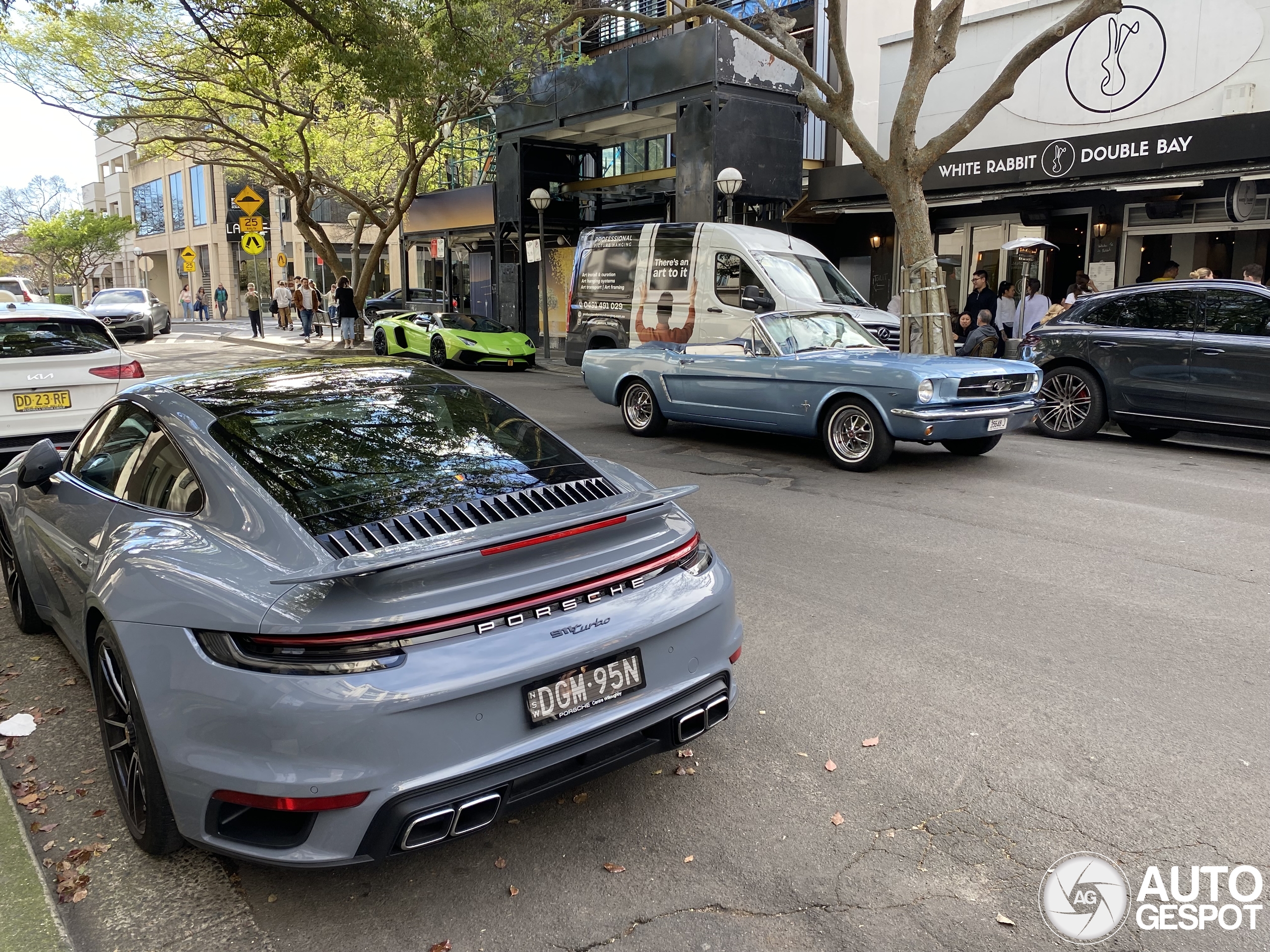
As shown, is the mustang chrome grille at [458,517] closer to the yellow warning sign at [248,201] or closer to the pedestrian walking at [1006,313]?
the pedestrian walking at [1006,313]

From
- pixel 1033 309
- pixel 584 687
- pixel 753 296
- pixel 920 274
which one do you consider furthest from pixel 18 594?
pixel 1033 309

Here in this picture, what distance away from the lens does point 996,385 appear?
28.8 ft

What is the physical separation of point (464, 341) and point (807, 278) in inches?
349

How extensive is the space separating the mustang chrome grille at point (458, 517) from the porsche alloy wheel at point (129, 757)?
783 mm

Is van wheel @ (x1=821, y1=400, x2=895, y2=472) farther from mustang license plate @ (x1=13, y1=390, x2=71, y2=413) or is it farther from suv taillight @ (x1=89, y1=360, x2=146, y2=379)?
mustang license plate @ (x1=13, y1=390, x2=71, y2=413)

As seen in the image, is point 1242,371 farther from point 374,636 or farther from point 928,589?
point 374,636

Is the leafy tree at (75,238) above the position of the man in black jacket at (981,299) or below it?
above

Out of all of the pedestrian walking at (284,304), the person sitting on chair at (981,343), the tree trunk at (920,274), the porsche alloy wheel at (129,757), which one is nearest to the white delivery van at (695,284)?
the tree trunk at (920,274)

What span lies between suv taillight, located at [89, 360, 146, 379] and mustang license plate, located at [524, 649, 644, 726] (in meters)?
7.83

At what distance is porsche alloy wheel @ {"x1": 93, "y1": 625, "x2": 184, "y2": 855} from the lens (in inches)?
114

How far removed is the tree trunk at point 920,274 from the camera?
13.9 meters

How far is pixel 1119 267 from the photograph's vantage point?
1725 centimetres

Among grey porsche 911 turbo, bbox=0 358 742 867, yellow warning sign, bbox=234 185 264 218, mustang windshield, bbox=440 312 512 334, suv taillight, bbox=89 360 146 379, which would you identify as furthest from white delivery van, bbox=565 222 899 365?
yellow warning sign, bbox=234 185 264 218

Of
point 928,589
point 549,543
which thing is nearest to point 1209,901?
point 549,543
